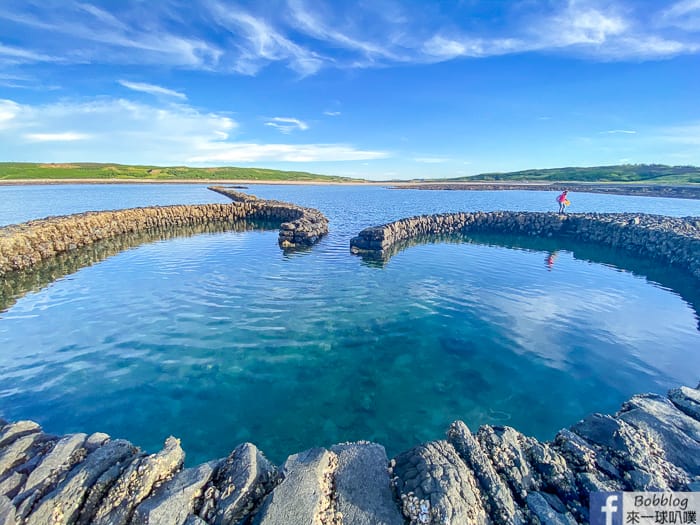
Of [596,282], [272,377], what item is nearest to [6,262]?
[272,377]

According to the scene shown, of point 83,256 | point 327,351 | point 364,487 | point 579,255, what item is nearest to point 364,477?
point 364,487

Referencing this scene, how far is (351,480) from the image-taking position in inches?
172

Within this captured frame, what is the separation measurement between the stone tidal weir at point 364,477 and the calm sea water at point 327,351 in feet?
6.24

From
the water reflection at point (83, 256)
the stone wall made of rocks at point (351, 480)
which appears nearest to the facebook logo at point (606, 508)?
the stone wall made of rocks at point (351, 480)

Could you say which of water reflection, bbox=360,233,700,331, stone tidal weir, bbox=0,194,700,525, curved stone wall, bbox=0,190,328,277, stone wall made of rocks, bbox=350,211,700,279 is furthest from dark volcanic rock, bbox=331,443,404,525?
curved stone wall, bbox=0,190,328,277

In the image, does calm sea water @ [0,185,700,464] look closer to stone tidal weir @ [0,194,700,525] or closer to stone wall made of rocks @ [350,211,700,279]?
stone tidal weir @ [0,194,700,525]

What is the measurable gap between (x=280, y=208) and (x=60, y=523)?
38463mm

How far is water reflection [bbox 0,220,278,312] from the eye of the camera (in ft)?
49.7

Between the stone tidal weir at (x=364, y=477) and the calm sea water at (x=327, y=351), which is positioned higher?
the stone tidal weir at (x=364, y=477)

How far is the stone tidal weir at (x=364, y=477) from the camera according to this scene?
3828 millimetres

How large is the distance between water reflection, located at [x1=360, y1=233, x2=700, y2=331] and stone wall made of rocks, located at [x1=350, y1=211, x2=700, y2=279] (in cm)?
75

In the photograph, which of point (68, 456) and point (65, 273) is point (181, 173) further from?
point (68, 456)

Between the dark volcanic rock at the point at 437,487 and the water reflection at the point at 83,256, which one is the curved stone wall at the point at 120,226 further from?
the dark volcanic rock at the point at 437,487

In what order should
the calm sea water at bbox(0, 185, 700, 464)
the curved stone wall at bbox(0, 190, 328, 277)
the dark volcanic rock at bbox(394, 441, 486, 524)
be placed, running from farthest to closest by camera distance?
the curved stone wall at bbox(0, 190, 328, 277)
the calm sea water at bbox(0, 185, 700, 464)
the dark volcanic rock at bbox(394, 441, 486, 524)
